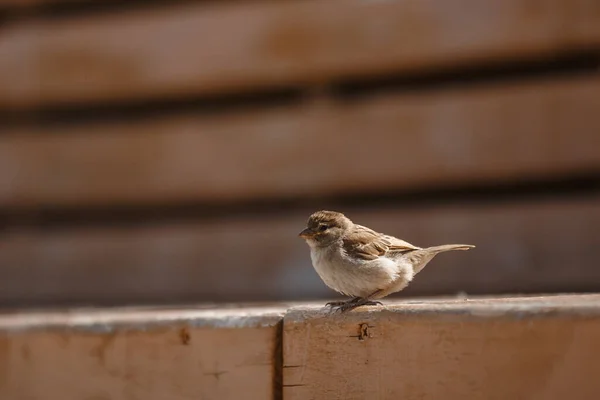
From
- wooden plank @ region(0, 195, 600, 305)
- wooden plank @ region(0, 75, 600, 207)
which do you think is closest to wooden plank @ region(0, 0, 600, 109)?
wooden plank @ region(0, 75, 600, 207)

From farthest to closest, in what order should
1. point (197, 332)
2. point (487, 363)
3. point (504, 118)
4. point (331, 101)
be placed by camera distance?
1. point (331, 101)
2. point (504, 118)
3. point (197, 332)
4. point (487, 363)

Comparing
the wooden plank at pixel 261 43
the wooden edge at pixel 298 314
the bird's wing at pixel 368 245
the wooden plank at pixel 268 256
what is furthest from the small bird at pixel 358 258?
the wooden plank at pixel 261 43

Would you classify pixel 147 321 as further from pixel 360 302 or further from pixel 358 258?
pixel 358 258

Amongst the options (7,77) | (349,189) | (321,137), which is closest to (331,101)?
(321,137)

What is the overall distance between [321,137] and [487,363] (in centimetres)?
284

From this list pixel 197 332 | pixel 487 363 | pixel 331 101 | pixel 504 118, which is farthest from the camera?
pixel 331 101

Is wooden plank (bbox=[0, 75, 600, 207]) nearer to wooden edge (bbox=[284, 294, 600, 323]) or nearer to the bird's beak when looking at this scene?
the bird's beak

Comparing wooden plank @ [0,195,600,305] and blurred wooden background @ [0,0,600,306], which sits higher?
blurred wooden background @ [0,0,600,306]

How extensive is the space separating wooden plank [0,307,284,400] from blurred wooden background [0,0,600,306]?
234 cm

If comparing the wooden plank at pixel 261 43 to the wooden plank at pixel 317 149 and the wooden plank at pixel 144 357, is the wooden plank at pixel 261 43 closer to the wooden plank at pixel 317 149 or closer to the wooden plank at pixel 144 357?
the wooden plank at pixel 317 149

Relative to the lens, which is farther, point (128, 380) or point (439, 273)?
point (439, 273)

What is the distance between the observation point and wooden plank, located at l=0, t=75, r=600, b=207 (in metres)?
4.42

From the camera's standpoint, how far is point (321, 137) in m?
4.77

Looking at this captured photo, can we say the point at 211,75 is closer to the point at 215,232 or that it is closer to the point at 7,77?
the point at 215,232
